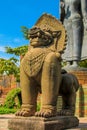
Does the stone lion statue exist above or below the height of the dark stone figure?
below

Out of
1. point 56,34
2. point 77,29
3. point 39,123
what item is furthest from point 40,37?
point 77,29

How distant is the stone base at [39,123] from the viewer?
404 centimetres

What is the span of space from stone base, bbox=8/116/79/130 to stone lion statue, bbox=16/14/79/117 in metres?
0.08

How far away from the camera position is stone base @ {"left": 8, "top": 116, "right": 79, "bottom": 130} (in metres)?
4.04

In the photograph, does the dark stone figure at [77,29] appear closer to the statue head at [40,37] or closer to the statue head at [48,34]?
the statue head at [48,34]

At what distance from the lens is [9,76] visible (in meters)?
23.8

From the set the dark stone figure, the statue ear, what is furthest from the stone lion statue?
the dark stone figure

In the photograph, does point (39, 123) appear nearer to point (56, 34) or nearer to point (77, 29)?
point (56, 34)

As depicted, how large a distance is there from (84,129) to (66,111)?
0.50 m

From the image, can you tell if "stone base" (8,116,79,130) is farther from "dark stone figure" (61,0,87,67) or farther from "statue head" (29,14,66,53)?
"dark stone figure" (61,0,87,67)

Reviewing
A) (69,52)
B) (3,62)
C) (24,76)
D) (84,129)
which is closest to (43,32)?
(24,76)

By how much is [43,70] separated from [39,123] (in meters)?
0.70

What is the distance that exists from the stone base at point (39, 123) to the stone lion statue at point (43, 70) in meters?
0.08

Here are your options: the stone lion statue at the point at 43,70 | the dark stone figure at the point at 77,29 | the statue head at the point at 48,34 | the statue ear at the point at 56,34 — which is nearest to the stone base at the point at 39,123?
the stone lion statue at the point at 43,70
